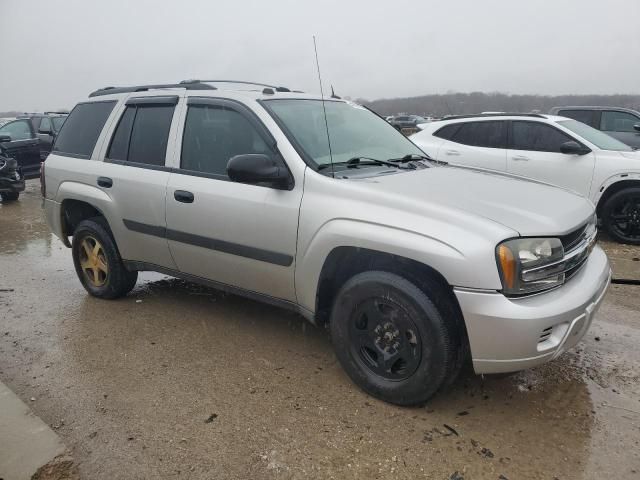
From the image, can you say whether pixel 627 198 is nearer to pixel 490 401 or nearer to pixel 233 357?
pixel 490 401

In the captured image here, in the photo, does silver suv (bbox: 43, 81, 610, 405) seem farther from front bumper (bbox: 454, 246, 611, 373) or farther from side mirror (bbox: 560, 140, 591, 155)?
side mirror (bbox: 560, 140, 591, 155)

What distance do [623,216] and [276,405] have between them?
18.3 ft

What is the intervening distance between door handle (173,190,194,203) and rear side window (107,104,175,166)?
0.36m

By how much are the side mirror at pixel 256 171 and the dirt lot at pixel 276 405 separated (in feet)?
4.07

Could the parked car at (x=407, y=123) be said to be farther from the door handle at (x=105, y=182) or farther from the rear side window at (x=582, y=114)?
the rear side window at (x=582, y=114)

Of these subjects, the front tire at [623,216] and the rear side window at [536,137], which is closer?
the front tire at [623,216]

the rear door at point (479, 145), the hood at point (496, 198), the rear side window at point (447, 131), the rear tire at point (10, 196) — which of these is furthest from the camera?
the rear tire at point (10, 196)

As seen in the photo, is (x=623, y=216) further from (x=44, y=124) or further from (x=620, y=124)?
(x=44, y=124)

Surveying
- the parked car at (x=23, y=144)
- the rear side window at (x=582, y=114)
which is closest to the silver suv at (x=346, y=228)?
the rear side window at (x=582, y=114)

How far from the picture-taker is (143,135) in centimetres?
423

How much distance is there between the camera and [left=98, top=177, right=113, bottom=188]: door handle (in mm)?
4293

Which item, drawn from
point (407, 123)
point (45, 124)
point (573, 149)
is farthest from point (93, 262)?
point (407, 123)

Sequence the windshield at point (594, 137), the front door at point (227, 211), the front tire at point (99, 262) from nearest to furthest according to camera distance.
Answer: the front door at point (227, 211) → the front tire at point (99, 262) → the windshield at point (594, 137)

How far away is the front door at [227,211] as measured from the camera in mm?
3320
